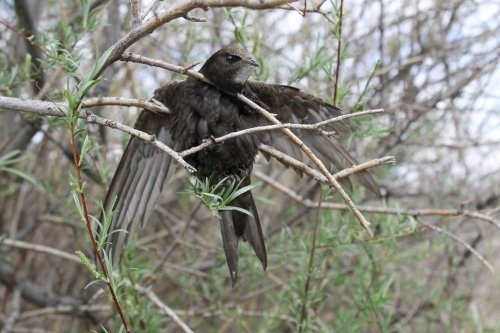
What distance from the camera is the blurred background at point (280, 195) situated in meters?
2.65

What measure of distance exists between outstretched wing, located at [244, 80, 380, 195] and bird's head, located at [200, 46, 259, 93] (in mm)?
97

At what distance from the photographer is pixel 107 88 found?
8.93 ft

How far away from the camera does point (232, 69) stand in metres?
2.13

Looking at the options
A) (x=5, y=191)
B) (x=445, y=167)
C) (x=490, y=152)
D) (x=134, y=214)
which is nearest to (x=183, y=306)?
(x=5, y=191)

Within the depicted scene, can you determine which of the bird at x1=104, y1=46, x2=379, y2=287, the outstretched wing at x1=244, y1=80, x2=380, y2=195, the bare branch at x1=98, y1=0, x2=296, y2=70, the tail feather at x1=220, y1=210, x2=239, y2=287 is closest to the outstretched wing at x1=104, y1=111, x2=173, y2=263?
the bird at x1=104, y1=46, x2=379, y2=287

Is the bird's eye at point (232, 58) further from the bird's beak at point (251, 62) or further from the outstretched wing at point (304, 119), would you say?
the outstretched wing at point (304, 119)

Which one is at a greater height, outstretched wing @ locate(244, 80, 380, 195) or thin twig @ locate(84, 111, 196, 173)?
outstretched wing @ locate(244, 80, 380, 195)

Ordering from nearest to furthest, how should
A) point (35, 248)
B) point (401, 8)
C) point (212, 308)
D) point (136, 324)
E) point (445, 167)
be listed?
point (136, 324)
point (35, 248)
point (212, 308)
point (401, 8)
point (445, 167)

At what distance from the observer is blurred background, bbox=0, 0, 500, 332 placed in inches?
104

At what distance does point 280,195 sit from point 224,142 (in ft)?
5.82

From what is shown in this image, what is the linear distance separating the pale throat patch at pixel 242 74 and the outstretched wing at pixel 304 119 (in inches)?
3.7

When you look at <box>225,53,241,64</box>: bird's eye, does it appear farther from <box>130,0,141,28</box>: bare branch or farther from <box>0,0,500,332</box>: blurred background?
<box>130,0,141,28</box>: bare branch

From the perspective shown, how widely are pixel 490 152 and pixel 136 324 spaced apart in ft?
9.41

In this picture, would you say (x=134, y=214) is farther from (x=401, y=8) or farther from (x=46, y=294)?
(x=401, y=8)
